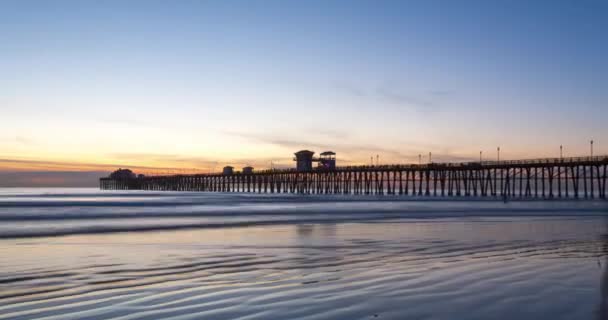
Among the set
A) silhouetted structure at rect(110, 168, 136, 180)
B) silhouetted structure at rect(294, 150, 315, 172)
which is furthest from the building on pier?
silhouetted structure at rect(110, 168, 136, 180)

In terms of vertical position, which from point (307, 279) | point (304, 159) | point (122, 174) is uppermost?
point (304, 159)

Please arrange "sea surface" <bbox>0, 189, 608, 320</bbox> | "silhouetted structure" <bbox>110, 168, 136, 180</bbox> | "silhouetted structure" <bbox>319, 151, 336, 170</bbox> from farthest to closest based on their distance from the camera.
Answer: "silhouetted structure" <bbox>110, 168, 136, 180</bbox> → "silhouetted structure" <bbox>319, 151, 336, 170</bbox> → "sea surface" <bbox>0, 189, 608, 320</bbox>

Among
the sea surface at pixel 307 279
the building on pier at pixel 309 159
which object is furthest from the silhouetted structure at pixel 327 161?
the sea surface at pixel 307 279

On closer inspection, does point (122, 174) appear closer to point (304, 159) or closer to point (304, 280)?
point (304, 159)

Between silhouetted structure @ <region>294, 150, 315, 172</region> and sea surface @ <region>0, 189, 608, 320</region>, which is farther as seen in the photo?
silhouetted structure @ <region>294, 150, 315, 172</region>

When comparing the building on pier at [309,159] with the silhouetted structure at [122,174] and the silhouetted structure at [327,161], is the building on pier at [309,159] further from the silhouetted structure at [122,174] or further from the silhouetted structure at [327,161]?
the silhouetted structure at [122,174]

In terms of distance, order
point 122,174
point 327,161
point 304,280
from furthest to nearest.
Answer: point 122,174
point 327,161
point 304,280

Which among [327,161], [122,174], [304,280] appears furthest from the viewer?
[122,174]

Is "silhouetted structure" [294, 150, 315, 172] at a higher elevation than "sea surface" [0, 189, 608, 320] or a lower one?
higher

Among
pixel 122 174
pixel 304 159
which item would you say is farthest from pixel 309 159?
pixel 122 174

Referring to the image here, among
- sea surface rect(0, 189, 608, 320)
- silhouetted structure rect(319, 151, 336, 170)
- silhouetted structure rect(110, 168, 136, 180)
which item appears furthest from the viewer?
silhouetted structure rect(110, 168, 136, 180)

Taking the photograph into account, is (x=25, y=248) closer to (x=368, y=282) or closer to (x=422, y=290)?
(x=368, y=282)

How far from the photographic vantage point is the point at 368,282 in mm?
6070

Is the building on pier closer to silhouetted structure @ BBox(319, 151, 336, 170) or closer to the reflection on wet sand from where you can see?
silhouetted structure @ BBox(319, 151, 336, 170)
